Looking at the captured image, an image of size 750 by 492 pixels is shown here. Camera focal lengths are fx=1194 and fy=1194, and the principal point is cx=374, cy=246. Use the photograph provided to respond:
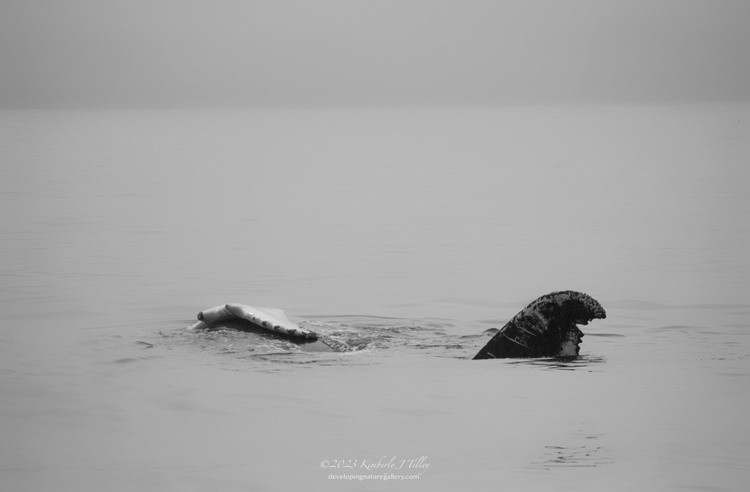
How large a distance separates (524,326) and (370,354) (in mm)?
2084

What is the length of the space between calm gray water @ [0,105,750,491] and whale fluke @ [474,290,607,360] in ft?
0.84

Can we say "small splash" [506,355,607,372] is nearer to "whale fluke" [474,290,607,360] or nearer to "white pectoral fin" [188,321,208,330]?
"whale fluke" [474,290,607,360]

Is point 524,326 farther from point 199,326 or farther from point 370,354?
point 199,326

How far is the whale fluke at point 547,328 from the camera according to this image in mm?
11875

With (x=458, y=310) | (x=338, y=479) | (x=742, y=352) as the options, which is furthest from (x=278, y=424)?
(x=458, y=310)

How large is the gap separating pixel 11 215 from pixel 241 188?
1777 cm

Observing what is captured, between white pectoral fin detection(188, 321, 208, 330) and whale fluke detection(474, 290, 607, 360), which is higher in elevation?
whale fluke detection(474, 290, 607, 360)

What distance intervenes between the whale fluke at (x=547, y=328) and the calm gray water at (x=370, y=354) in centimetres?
26

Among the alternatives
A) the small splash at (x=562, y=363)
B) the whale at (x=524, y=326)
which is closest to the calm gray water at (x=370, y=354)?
the small splash at (x=562, y=363)

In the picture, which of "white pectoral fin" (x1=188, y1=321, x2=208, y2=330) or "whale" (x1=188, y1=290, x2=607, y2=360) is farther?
"white pectoral fin" (x1=188, y1=321, x2=208, y2=330)

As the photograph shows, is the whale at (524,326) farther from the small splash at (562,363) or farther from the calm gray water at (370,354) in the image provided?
the calm gray water at (370,354)

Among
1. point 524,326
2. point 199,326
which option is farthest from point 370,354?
point 199,326

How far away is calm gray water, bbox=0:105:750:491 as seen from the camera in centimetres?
984

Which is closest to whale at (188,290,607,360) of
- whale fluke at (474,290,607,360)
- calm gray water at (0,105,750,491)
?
whale fluke at (474,290,607,360)
